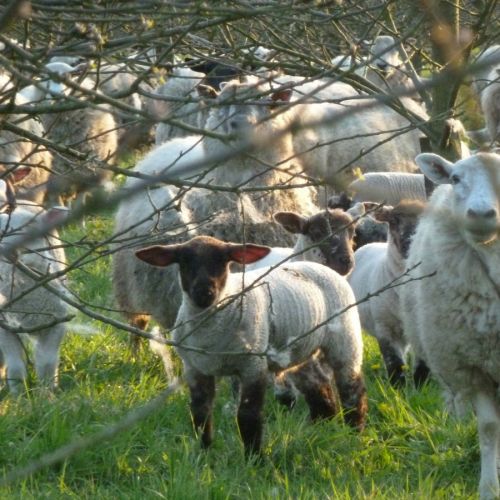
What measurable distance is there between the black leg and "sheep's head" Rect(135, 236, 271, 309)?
1.27 ft

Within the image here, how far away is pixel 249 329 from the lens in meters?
5.32

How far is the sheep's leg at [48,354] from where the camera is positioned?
6086 millimetres

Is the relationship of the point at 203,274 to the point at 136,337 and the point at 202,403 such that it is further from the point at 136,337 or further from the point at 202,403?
the point at 136,337

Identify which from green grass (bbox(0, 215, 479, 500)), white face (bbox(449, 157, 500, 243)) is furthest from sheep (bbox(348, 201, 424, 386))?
white face (bbox(449, 157, 500, 243))

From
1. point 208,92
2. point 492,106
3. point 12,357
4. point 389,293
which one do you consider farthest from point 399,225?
point 492,106

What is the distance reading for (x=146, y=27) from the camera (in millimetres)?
2811

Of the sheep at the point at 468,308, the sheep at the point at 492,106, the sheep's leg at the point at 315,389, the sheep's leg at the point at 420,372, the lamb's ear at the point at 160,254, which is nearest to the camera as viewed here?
the sheep at the point at 468,308

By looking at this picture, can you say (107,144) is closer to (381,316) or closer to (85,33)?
(381,316)

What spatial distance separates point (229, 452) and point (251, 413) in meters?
0.22

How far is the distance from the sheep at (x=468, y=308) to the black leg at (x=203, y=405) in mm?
1025

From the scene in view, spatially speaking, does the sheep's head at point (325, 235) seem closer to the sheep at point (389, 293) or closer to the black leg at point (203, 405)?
the sheep at point (389, 293)

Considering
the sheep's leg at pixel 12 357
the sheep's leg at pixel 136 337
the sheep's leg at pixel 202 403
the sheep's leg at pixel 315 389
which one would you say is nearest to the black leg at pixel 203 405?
the sheep's leg at pixel 202 403

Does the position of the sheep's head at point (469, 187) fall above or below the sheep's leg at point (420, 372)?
above

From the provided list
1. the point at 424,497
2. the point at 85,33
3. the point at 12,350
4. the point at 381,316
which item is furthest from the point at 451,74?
the point at 381,316
